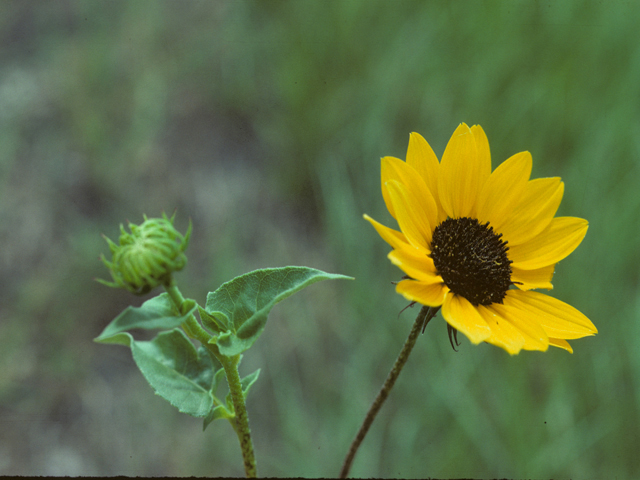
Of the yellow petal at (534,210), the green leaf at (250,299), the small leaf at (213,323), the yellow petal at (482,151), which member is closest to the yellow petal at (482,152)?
the yellow petal at (482,151)

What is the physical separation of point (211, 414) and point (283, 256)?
2116 mm

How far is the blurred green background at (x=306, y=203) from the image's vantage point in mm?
2533

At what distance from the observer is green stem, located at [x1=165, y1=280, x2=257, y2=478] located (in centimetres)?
92

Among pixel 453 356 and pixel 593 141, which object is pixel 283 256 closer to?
pixel 453 356

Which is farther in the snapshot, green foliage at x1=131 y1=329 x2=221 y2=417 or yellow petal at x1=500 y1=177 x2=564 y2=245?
yellow petal at x1=500 y1=177 x2=564 y2=245

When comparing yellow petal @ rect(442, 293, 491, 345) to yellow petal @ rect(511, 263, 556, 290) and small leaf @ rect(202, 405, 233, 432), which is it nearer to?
yellow petal @ rect(511, 263, 556, 290)

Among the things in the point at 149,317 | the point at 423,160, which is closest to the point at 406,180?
the point at 423,160

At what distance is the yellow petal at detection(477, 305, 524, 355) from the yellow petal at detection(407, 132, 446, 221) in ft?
1.18

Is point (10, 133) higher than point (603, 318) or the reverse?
higher

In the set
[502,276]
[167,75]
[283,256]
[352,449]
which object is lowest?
[352,449]

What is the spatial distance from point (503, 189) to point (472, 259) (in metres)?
0.22

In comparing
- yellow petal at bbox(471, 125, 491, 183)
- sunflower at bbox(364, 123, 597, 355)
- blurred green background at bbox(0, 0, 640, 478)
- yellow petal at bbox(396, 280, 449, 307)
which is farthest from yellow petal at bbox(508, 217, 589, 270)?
blurred green background at bbox(0, 0, 640, 478)

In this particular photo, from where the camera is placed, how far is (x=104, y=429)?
2773 mm

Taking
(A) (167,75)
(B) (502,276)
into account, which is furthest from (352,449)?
(A) (167,75)
